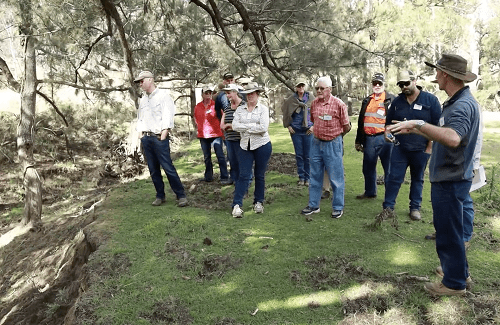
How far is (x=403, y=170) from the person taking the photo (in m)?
4.82

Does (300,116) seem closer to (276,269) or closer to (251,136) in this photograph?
(251,136)

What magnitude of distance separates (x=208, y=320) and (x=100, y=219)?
303 centimetres

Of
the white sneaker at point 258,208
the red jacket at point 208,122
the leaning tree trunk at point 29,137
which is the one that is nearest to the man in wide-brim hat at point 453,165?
the white sneaker at point 258,208

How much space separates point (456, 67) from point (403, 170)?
7.14ft

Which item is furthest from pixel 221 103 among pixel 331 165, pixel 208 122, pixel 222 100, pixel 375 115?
pixel 375 115

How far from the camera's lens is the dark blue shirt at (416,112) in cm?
457

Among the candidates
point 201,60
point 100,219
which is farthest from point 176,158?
point 100,219

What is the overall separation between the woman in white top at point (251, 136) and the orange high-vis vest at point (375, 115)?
1.52 meters

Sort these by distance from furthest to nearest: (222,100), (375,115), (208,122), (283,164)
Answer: (283,164) < (208,122) < (222,100) < (375,115)

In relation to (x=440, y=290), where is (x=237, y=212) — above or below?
above

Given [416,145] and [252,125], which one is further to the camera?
[252,125]

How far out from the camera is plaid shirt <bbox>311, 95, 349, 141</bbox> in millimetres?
5031

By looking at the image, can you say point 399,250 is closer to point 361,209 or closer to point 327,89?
point 361,209

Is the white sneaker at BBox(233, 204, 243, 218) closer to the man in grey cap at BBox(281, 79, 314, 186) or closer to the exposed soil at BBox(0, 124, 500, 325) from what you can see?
the exposed soil at BBox(0, 124, 500, 325)
